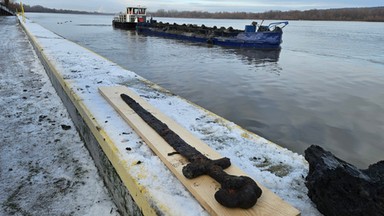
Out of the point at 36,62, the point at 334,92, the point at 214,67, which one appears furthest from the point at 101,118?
the point at 214,67

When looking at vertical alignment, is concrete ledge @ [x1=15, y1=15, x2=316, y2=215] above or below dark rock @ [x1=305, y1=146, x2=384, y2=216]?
below

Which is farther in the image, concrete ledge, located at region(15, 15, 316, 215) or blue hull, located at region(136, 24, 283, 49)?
blue hull, located at region(136, 24, 283, 49)

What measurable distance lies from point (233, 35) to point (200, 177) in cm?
2332

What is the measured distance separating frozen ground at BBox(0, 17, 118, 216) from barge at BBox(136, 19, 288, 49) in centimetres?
1636

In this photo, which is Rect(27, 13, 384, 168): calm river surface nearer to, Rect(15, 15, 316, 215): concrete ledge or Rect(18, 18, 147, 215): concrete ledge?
Rect(15, 15, 316, 215): concrete ledge

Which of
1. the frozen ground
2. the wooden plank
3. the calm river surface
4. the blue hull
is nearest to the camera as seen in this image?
the wooden plank

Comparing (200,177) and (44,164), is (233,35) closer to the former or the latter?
→ (44,164)

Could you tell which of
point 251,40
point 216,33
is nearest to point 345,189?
point 251,40

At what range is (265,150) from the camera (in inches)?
102

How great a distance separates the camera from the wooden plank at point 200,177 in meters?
1.66

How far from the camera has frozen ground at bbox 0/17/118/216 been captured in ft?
8.14

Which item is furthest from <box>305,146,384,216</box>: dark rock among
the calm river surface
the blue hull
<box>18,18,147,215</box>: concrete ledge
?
the blue hull

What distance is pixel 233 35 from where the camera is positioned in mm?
24016

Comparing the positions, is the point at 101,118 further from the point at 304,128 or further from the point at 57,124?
the point at 304,128
